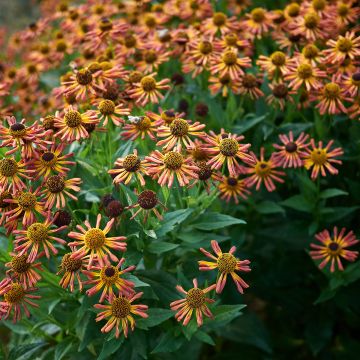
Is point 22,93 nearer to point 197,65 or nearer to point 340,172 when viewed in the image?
point 197,65

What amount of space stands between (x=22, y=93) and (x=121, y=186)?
1635mm

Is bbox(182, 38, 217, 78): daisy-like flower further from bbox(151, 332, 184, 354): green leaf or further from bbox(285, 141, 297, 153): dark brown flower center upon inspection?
bbox(151, 332, 184, 354): green leaf

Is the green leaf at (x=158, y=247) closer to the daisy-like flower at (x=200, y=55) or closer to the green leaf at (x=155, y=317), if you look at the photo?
the green leaf at (x=155, y=317)

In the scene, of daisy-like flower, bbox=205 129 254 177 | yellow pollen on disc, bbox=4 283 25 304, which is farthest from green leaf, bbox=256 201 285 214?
yellow pollen on disc, bbox=4 283 25 304

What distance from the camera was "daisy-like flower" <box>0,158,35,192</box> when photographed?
5.40 feet

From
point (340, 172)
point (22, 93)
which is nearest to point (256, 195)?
point (340, 172)

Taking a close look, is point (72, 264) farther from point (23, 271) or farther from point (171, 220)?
point (171, 220)

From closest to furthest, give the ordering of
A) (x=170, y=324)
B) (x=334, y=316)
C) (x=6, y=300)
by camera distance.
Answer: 1. (x=6, y=300)
2. (x=170, y=324)
3. (x=334, y=316)

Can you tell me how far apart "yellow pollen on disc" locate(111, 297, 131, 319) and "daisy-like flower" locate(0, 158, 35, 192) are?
0.46 meters

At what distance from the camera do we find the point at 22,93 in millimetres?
3045

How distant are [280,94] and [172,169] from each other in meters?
0.74

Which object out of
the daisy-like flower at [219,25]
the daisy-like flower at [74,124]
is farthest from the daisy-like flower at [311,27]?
the daisy-like flower at [74,124]

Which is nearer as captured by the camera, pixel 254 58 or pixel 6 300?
pixel 6 300

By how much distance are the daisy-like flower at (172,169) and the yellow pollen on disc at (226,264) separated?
249mm
